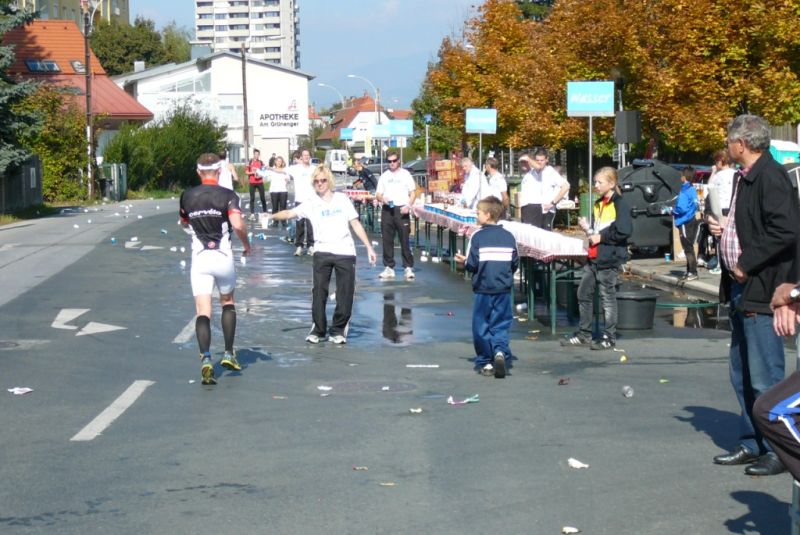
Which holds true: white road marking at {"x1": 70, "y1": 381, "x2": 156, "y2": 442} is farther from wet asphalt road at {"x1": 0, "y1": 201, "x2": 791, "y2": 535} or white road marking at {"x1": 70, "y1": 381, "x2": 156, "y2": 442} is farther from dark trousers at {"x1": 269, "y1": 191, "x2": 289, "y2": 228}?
dark trousers at {"x1": 269, "y1": 191, "x2": 289, "y2": 228}

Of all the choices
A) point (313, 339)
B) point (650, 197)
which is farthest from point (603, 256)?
point (650, 197)

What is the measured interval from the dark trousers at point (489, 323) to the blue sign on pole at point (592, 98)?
1080cm

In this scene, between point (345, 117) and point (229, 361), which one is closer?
point (229, 361)

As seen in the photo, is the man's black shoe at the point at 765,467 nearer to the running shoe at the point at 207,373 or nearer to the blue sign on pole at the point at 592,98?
the running shoe at the point at 207,373

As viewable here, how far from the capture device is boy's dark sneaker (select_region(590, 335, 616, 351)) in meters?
12.6

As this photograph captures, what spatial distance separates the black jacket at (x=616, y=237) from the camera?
1223cm

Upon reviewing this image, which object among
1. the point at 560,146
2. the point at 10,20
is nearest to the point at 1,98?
the point at 10,20

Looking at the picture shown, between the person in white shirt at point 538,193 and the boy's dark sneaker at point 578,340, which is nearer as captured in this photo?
the boy's dark sneaker at point 578,340

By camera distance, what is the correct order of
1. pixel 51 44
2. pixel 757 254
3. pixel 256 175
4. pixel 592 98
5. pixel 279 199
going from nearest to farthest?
pixel 757 254 < pixel 592 98 < pixel 279 199 < pixel 256 175 < pixel 51 44

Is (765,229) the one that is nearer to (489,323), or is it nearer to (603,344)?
(489,323)

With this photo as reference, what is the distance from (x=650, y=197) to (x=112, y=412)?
15598 millimetres

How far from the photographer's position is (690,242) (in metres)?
19.4

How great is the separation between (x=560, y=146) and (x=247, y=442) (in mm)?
25999

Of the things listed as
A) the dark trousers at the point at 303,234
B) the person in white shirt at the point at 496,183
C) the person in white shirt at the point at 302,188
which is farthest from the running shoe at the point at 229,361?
the dark trousers at the point at 303,234
